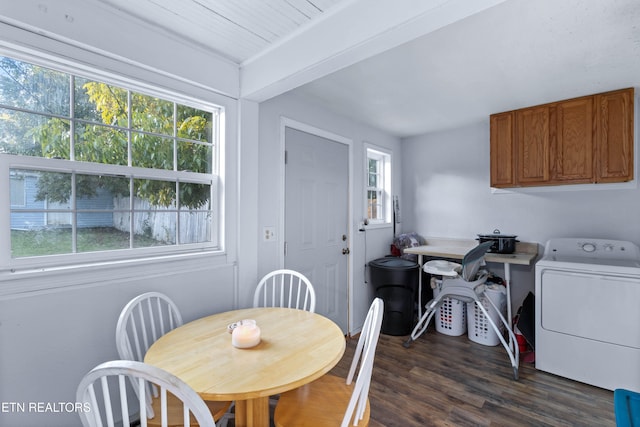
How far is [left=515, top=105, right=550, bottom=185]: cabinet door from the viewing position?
2.73m

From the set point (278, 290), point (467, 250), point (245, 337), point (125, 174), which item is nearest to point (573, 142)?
point (467, 250)

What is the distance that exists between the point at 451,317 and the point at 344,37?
2922 mm

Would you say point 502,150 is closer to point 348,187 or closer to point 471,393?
point 348,187

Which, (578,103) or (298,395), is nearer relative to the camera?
(298,395)

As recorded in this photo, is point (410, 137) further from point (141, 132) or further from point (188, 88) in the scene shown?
point (141, 132)

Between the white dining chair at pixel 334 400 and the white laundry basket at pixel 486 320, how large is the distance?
2.03 metres

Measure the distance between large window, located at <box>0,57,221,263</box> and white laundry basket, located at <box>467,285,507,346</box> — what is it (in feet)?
8.63

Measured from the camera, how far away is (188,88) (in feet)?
6.28

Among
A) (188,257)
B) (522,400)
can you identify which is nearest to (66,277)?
(188,257)

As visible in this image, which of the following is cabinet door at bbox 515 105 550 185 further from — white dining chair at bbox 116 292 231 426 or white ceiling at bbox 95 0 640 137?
white dining chair at bbox 116 292 231 426

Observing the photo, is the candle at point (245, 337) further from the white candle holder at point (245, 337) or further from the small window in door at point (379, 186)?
the small window in door at point (379, 186)

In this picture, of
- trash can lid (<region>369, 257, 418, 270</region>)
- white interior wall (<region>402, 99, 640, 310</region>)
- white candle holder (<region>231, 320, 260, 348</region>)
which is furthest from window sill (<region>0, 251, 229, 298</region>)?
white interior wall (<region>402, 99, 640, 310</region>)

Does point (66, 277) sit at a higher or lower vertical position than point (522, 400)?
higher

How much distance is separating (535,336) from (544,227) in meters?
1.18
